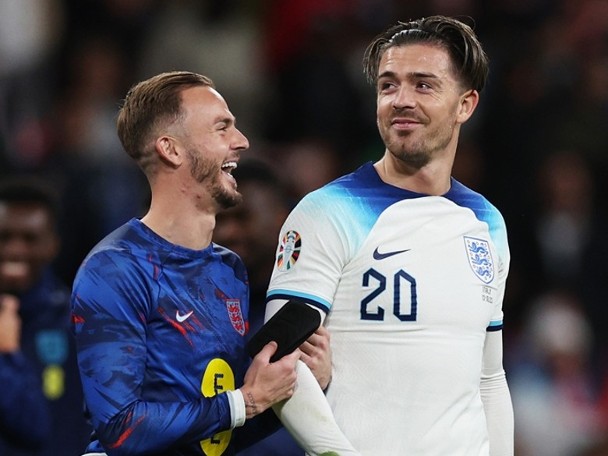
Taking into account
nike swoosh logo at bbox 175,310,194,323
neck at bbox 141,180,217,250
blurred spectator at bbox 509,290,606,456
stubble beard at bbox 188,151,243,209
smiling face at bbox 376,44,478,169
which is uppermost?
smiling face at bbox 376,44,478,169

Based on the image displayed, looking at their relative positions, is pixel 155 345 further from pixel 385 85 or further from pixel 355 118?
pixel 355 118

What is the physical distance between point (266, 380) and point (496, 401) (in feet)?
3.34

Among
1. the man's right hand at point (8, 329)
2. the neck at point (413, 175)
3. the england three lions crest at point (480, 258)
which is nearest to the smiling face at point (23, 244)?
the man's right hand at point (8, 329)

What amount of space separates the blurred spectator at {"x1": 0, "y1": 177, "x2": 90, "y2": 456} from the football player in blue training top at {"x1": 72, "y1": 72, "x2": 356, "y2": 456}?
1.51 m

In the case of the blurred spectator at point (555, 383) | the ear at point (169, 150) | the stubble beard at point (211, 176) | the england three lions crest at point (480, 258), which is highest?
the ear at point (169, 150)

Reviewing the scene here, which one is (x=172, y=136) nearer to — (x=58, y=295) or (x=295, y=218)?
(x=295, y=218)

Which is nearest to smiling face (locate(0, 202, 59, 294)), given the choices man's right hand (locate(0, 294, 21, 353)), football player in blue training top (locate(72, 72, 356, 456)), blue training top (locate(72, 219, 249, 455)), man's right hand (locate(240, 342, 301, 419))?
man's right hand (locate(0, 294, 21, 353))

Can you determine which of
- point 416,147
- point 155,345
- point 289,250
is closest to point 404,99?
point 416,147

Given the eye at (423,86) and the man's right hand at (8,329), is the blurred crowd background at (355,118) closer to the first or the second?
the man's right hand at (8,329)

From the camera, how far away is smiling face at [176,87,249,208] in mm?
4270

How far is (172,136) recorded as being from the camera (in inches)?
168

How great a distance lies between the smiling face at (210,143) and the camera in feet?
14.0

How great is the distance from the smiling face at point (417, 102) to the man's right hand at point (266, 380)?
32.0 inches

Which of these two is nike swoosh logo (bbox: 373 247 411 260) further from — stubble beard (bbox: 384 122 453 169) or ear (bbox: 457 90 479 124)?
ear (bbox: 457 90 479 124)
